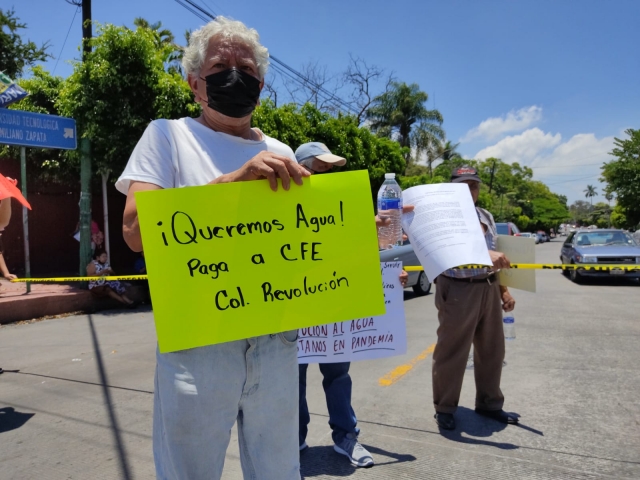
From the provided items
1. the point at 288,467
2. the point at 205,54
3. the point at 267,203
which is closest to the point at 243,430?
the point at 288,467

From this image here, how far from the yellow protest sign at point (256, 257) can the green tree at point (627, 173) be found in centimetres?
3281

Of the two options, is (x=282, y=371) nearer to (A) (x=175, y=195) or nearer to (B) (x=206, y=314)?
(B) (x=206, y=314)

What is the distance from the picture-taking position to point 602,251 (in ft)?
43.1

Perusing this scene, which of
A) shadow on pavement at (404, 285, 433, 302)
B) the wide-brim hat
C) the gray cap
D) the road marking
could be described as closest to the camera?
the gray cap

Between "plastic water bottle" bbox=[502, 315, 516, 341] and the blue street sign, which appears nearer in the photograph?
"plastic water bottle" bbox=[502, 315, 516, 341]

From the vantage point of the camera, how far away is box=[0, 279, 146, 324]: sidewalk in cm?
876

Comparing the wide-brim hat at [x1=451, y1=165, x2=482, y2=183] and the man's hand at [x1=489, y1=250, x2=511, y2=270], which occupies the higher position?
the wide-brim hat at [x1=451, y1=165, x2=482, y2=183]

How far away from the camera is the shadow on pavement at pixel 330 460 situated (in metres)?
3.10

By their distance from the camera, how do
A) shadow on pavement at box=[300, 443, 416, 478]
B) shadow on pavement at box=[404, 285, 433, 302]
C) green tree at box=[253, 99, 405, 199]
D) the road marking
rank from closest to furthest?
shadow on pavement at box=[300, 443, 416, 478]
the road marking
shadow on pavement at box=[404, 285, 433, 302]
green tree at box=[253, 99, 405, 199]

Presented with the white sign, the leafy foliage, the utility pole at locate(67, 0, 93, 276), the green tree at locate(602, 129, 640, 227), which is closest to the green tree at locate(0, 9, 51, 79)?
the utility pole at locate(67, 0, 93, 276)

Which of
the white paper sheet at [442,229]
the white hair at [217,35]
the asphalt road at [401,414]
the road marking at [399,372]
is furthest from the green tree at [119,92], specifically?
the white hair at [217,35]

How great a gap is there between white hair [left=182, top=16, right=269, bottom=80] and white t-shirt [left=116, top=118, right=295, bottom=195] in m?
0.20

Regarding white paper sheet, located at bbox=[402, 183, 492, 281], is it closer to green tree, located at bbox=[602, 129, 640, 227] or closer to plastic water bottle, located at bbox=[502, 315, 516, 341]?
plastic water bottle, located at bbox=[502, 315, 516, 341]

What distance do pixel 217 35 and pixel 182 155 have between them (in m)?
0.43
